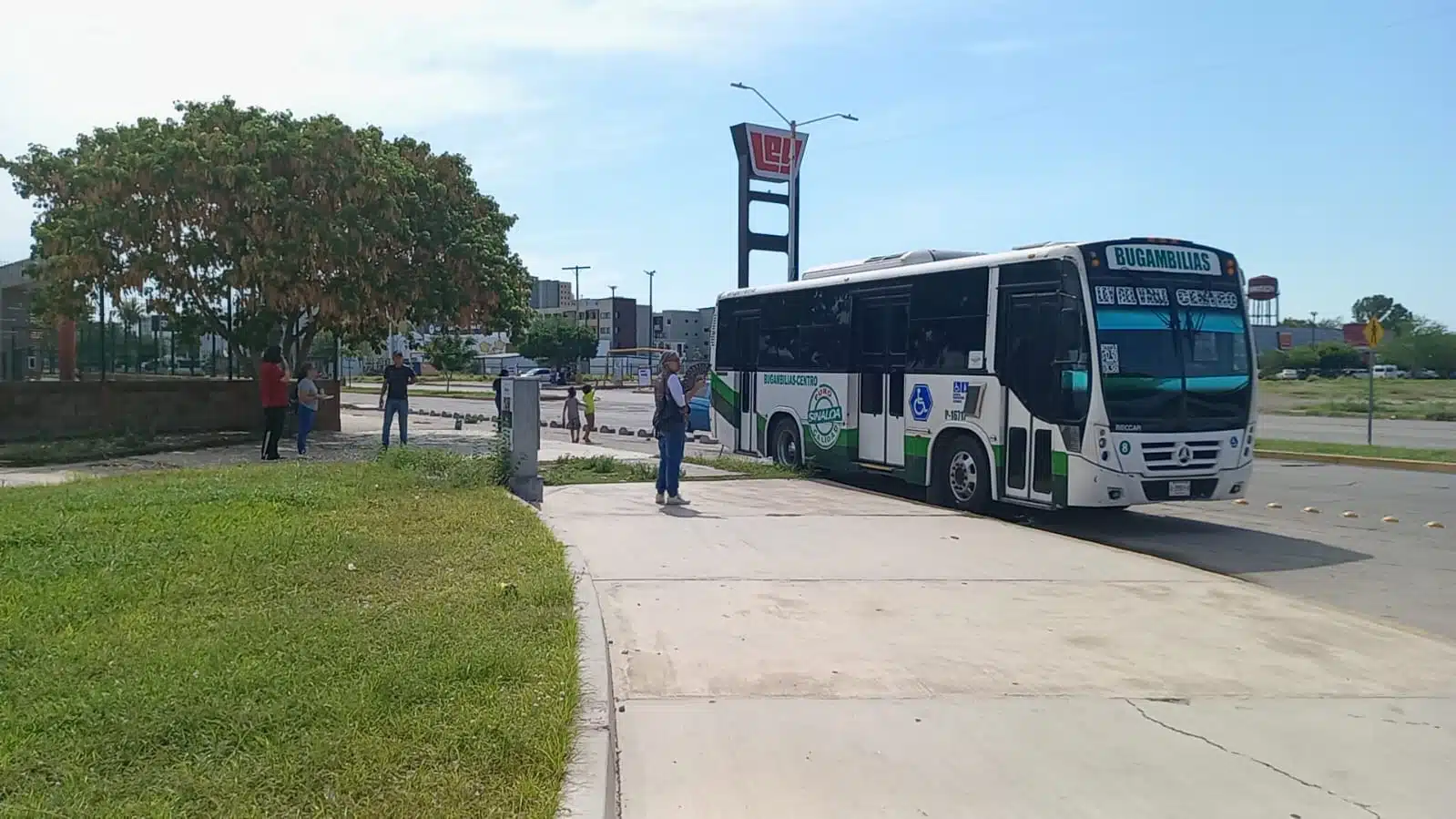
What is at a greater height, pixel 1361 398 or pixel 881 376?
pixel 881 376

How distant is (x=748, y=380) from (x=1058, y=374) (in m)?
7.36

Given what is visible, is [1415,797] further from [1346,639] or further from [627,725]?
[627,725]

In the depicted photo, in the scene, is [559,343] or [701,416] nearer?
[701,416]

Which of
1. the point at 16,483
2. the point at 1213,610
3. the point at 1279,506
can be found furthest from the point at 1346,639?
the point at 16,483

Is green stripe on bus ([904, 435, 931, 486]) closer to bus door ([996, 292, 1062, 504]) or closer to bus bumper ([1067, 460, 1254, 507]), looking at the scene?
bus door ([996, 292, 1062, 504])

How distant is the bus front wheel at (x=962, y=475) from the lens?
1359 centimetres

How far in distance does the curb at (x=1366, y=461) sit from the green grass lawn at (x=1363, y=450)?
0.81 ft

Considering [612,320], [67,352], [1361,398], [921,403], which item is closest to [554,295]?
[612,320]

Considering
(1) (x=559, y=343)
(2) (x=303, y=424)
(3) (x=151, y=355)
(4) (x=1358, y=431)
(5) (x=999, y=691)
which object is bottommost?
(5) (x=999, y=691)

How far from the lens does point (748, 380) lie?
1902 centimetres

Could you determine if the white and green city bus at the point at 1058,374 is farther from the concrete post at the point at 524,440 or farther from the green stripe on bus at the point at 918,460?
the concrete post at the point at 524,440

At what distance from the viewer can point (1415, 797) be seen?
16.8 feet

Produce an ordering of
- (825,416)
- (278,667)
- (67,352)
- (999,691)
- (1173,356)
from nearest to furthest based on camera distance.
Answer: (278,667) → (999,691) → (1173,356) → (825,416) → (67,352)

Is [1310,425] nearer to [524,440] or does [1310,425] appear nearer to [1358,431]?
[1358,431]
